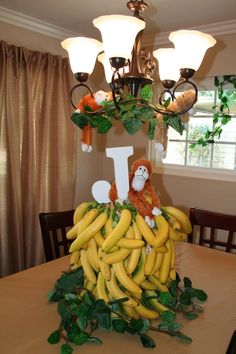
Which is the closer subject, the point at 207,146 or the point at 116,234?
the point at 116,234

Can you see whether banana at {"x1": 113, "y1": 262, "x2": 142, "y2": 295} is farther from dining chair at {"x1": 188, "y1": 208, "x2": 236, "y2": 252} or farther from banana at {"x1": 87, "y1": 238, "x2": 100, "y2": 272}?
dining chair at {"x1": 188, "y1": 208, "x2": 236, "y2": 252}

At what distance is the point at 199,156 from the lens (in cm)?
282

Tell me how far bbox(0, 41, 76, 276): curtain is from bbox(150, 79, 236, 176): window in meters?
0.91

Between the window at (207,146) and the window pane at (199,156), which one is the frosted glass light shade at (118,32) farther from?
the window pane at (199,156)

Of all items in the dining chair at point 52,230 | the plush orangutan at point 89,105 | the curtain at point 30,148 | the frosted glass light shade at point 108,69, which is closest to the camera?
the plush orangutan at point 89,105

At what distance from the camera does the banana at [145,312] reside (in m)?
1.03

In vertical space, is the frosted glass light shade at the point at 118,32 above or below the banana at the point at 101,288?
above

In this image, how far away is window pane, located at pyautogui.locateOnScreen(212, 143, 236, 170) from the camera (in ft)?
8.63

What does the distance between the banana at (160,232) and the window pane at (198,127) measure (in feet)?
5.96

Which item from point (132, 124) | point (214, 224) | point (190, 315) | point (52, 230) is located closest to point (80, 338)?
point (190, 315)

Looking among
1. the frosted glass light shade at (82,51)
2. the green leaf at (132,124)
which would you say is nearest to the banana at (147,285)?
the green leaf at (132,124)

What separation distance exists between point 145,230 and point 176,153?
201 centimetres

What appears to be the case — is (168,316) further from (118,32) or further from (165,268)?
(118,32)

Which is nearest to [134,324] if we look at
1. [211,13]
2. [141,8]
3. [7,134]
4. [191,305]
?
[191,305]
